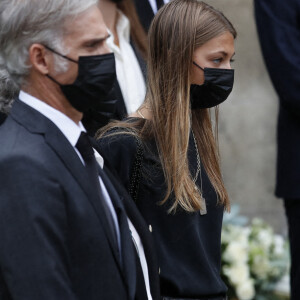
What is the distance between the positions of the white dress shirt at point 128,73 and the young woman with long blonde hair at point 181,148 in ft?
2.28

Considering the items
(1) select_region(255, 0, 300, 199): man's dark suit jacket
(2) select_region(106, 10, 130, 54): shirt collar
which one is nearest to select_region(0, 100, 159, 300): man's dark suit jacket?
(2) select_region(106, 10, 130, 54): shirt collar

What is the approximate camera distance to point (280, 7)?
3.86 m

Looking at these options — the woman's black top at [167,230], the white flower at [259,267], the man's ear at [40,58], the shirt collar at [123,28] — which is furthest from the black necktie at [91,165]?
the white flower at [259,267]

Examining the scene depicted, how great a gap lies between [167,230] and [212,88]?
1.76 ft

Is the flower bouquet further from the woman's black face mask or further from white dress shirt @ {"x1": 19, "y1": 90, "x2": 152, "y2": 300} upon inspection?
white dress shirt @ {"x1": 19, "y1": 90, "x2": 152, "y2": 300}

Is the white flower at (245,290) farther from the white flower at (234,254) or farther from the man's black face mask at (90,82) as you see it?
the man's black face mask at (90,82)

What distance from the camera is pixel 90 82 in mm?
2201

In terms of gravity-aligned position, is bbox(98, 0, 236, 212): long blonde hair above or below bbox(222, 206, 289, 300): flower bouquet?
above

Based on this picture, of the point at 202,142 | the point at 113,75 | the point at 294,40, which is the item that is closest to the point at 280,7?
the point at 294,40

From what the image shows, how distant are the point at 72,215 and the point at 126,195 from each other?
360mm

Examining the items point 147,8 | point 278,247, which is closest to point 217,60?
point 147,8

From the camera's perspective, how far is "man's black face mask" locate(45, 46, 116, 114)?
217 centimetres

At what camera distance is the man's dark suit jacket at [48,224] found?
6.38ft

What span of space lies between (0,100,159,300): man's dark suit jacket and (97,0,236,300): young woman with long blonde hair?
20.1 inches
